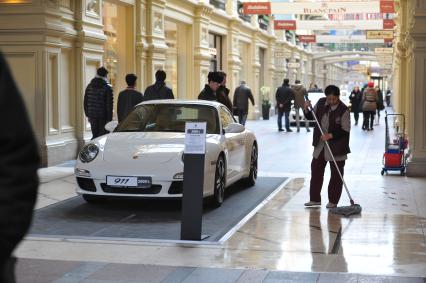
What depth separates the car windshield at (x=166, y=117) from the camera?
10.0 m

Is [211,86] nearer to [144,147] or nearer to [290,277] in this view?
[144,147]

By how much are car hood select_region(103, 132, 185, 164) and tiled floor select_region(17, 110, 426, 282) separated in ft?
4.01

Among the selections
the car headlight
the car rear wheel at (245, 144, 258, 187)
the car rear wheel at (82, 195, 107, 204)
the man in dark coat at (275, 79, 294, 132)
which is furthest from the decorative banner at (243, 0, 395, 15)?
the car headlight

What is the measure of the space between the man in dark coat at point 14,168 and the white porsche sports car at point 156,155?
664cm

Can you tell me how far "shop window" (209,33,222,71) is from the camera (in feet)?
92.2

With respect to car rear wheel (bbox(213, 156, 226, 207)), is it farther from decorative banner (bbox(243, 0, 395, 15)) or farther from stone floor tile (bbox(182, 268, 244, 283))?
decorative banner (bbox(243, 0, 395, 15))

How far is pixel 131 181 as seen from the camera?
8.76 meters

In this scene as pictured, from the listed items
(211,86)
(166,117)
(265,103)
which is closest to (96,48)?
(211,86)

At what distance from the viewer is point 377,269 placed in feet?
20.1

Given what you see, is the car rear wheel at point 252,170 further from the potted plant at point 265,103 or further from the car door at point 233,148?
the potted plant at point 265,103

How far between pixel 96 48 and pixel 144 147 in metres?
6.80

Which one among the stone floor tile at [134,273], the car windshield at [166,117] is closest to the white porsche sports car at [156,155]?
the car windshield at [166,117]

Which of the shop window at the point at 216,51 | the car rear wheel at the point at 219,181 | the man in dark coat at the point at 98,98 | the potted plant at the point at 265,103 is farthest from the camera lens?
the potted plant at the point at 265,103

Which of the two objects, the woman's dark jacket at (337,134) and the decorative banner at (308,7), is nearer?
the woman's dark jacket at (337,134)
